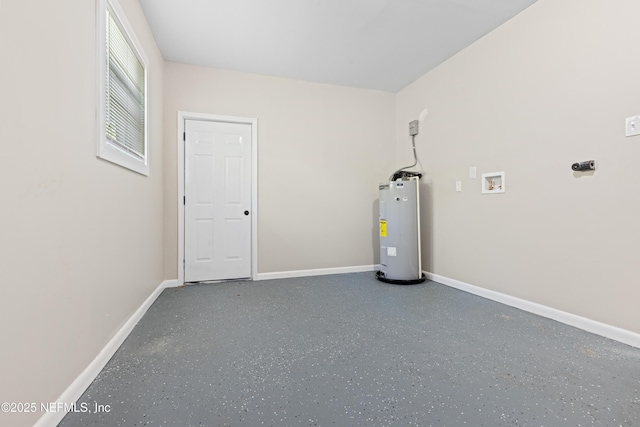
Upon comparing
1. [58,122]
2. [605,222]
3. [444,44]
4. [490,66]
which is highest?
[444,44]

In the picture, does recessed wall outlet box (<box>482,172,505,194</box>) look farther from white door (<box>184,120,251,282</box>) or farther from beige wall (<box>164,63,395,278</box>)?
white door (<box>184,120,251,282</box>)

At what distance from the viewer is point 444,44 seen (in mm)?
3047

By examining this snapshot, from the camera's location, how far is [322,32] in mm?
2809

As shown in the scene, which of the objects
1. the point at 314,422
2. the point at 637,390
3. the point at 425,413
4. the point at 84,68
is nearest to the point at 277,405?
the point at 314,422

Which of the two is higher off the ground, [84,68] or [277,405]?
[84,68]

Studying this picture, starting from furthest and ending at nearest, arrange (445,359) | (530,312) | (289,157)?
(289,157) < (530,312) < (445,359)

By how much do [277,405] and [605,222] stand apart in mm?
2464

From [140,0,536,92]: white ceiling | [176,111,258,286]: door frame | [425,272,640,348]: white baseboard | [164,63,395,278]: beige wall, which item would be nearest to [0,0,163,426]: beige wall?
[140,0,536,92]: white ceiling

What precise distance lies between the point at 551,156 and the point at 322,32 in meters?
2.34

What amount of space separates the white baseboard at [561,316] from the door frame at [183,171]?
8.16ft

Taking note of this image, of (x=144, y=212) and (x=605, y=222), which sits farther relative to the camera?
(x=144, y=212)

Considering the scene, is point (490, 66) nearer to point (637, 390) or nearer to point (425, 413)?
point (637, 390)

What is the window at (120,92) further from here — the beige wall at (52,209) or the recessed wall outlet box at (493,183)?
the recessed wall outlet box at (493,183)

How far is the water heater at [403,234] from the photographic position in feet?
11.4
